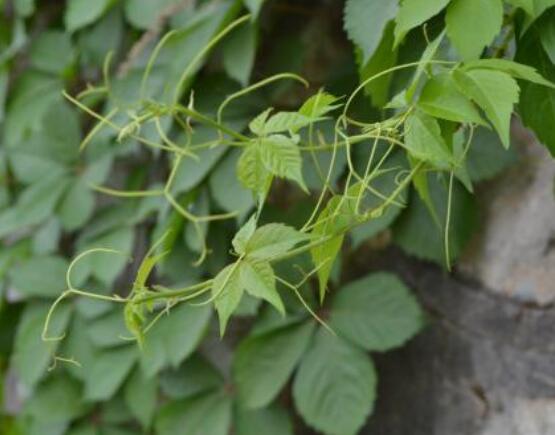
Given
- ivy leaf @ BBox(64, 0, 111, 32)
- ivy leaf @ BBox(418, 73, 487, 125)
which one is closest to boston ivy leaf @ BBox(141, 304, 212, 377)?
ivy leaf @ BBox(64, 0, 111, 32)

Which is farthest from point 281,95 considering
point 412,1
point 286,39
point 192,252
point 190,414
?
point 412,1

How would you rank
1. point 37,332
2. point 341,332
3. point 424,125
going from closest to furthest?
1. point 424,125
2. point 341,332
3. point 37,332

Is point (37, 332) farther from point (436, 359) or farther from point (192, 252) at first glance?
point (436, 359)

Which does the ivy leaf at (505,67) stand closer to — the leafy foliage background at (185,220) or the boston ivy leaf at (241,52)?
the leafy foliage background at (185,220)

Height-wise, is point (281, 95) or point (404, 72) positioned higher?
point (404, 72)

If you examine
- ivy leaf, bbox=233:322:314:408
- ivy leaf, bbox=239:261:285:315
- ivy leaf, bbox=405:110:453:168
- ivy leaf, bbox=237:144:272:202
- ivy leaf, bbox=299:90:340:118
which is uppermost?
ivy leaf, bbox=299:90:340:118

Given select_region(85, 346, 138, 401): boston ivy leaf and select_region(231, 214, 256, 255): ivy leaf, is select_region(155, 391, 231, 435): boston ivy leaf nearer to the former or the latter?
select_region(85, 346, 138, 401): boston ivy leaf
